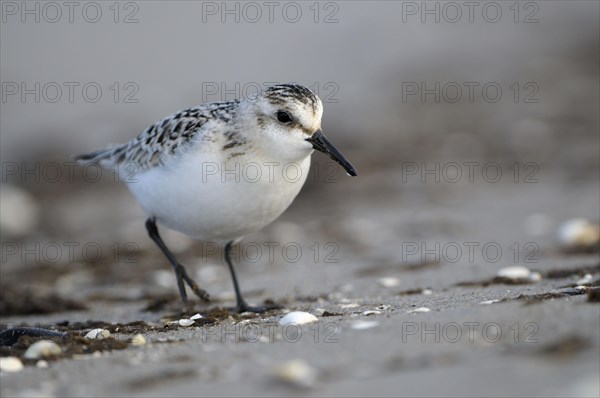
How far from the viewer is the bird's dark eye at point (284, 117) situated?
4262mm

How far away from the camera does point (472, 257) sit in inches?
219

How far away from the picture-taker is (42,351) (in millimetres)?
3092

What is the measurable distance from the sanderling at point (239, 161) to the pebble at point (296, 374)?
1.64m

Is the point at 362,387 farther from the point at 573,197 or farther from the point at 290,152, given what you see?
the point at 573,197

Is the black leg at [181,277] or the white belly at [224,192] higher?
the white belly at [224,192]

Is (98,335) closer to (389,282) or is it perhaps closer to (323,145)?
(323,145)

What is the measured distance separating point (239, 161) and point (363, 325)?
134 cm

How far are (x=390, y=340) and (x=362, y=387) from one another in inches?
16.2

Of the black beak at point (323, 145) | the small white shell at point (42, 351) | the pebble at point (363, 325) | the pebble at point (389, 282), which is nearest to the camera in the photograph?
the small white shell at point (42, 351)

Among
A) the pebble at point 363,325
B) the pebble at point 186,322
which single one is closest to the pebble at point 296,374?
the pebble at point 363,325

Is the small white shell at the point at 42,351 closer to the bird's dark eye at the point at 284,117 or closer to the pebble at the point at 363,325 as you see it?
the pebble at the point at 363,325

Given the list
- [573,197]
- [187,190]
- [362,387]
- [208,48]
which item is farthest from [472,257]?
[208,48]

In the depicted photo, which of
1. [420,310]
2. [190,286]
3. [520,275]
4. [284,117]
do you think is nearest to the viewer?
[420,310]

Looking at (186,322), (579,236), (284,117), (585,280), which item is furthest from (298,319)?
(579,236)
